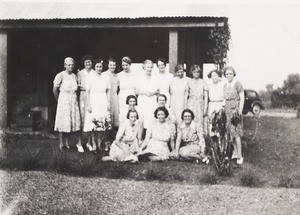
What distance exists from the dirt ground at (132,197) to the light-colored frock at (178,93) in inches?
89.5

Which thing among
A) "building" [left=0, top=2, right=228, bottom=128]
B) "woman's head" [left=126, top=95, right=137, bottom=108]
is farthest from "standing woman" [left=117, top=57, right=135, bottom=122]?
"building" [left=0, top=2, right=228, bottom=128]

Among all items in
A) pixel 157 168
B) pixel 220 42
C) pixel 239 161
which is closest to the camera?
pixel 157 168

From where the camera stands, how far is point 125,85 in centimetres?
775

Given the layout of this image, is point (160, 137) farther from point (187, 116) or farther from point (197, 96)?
point (197, 96)

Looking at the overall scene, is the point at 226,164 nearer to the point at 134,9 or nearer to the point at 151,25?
the point at 151,25

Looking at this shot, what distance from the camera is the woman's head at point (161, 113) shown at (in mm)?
7234

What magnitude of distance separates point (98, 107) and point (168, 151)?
146 centimetres

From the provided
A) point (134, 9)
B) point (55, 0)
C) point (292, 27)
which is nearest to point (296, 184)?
point (292, 27)

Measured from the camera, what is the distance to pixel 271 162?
23.4ft

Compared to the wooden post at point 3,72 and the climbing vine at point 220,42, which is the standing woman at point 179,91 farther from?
the wooden post at point 3,72

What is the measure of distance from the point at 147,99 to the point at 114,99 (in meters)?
0.66

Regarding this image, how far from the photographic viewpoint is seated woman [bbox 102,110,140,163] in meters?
7.04

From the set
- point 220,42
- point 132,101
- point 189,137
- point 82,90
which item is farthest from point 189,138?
point 220,42

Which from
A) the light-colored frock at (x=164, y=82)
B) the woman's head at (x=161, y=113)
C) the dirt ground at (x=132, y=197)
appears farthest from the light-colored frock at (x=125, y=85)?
the dirt ground at (x=132, y=197)
